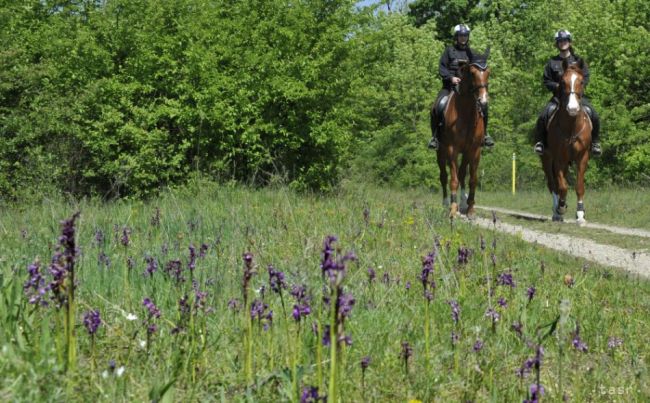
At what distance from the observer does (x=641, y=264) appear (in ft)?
26.2

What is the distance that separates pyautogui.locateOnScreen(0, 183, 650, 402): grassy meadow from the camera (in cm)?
243

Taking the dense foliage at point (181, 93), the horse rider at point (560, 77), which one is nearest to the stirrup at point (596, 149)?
the horse rider at point (560, 77)

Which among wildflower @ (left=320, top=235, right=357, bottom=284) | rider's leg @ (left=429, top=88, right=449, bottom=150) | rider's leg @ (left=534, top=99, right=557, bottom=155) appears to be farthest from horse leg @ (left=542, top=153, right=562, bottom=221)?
wildflower @ (left=320, top=235, right=357, bottom=284)

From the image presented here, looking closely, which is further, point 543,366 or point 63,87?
point 63,87

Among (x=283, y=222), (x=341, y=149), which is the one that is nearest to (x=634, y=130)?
(x=341, y=149)

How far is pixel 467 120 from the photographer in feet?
43.6

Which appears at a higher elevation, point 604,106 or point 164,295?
point 604,106

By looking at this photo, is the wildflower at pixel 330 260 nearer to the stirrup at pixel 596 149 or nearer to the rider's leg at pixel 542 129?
the stirrup at pixel 596 149

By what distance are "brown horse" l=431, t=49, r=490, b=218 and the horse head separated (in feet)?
4.93

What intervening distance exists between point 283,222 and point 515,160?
27072 mm

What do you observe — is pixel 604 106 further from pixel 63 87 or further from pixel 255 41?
pixel 63 87

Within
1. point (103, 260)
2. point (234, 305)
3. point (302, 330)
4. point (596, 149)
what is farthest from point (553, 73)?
point (302, 330)

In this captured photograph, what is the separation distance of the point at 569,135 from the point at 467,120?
78.5 inches

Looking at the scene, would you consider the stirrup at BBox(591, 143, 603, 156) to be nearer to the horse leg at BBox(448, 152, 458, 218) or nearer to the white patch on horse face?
the white patch on horse face
